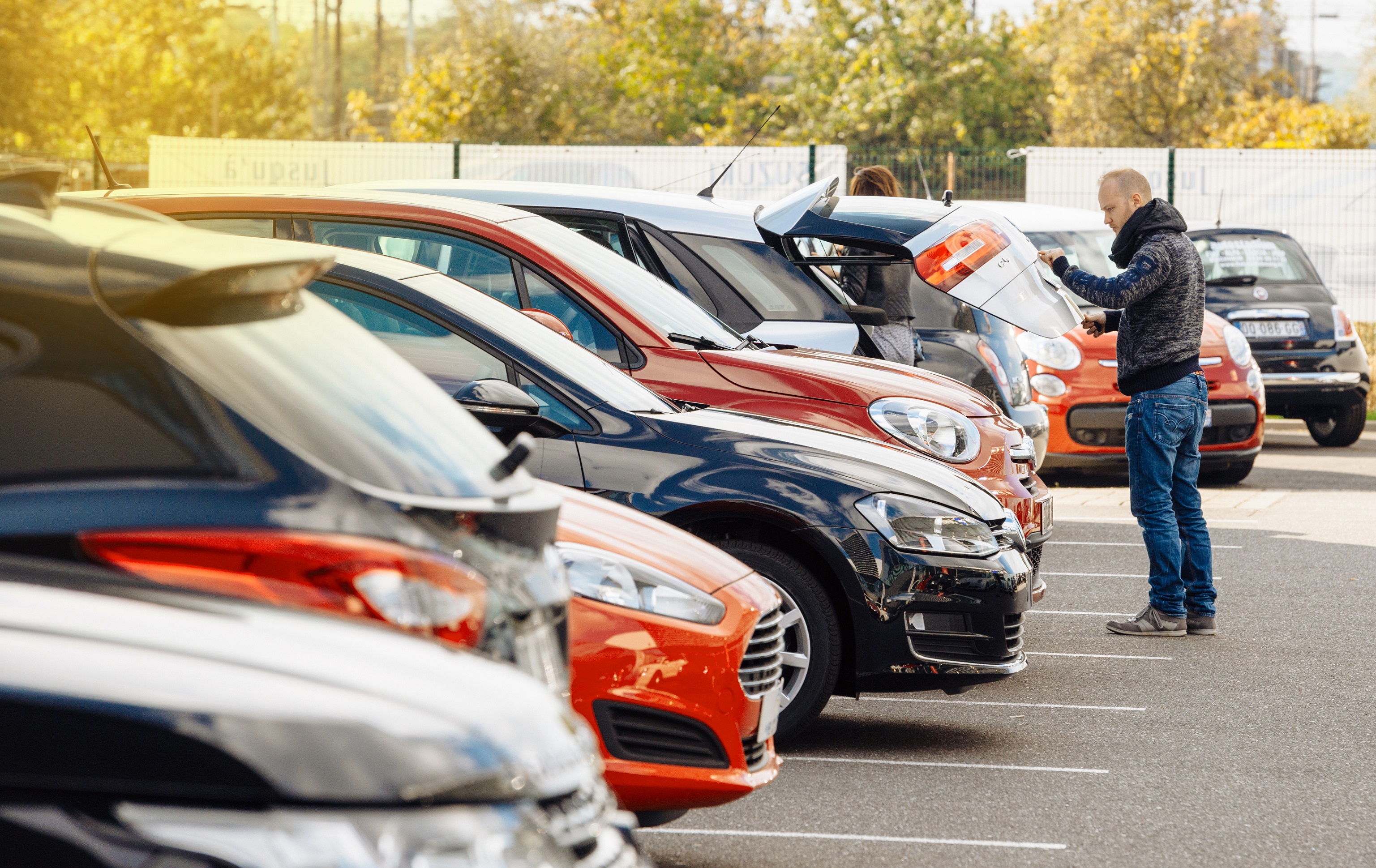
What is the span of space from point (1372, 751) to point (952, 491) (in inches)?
66.6

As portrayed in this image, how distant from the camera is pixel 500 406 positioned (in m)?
4.48

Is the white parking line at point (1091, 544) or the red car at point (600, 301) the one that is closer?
the red car at point (600, 301)

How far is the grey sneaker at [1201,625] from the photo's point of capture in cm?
748

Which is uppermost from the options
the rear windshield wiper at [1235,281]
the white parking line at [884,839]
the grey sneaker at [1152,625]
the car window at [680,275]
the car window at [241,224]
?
the car window at [241,224]

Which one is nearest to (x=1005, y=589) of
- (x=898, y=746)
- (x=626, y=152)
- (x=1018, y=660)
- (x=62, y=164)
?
(x=1018, y=660)

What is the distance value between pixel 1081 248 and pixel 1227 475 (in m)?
2.13

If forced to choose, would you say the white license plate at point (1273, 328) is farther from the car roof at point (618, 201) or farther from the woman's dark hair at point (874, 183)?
the car roof at point (618, 201)

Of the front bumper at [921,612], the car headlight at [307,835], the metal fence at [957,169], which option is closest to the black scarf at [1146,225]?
the front bumper at [921,612]

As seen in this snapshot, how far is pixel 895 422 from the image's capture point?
667cm

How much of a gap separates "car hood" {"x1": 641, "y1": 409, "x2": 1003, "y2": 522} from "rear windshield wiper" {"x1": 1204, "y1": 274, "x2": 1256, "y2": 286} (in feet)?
30.6

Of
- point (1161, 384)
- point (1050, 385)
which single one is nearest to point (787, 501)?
point (1161, 384)

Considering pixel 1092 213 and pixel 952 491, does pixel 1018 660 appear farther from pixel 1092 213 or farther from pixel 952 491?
pixel 1092 213

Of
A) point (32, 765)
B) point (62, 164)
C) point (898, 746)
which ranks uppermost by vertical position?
point (62, 164)

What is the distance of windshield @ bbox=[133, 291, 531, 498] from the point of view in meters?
2.43
